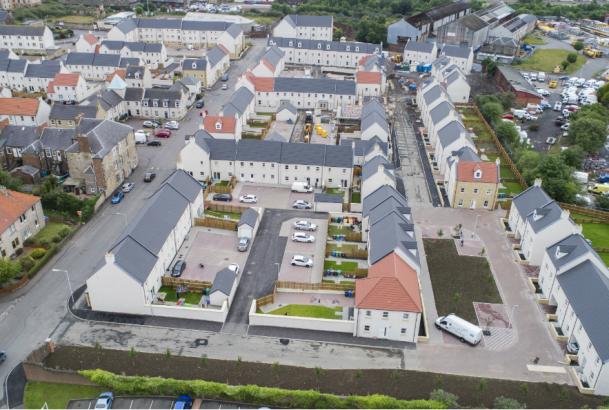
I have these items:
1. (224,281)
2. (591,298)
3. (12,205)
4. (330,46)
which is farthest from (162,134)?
(591,298)

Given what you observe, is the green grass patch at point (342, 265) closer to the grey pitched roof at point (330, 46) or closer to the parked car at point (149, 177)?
the parked car at point (149, 177)

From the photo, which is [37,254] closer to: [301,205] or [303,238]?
[303,238]

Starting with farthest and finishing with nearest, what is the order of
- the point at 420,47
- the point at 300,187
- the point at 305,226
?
the point at 420,47 → the point at 300,187 → the point at 305,226

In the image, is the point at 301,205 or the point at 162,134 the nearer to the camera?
the point at 301,205

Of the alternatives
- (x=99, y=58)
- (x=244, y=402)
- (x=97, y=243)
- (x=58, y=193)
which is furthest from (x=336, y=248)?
(x=99, y=58)

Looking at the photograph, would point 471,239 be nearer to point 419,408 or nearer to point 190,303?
point 419,408

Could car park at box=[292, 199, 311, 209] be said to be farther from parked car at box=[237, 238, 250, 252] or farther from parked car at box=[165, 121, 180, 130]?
parked car at box=[165, 121, 180, 130]

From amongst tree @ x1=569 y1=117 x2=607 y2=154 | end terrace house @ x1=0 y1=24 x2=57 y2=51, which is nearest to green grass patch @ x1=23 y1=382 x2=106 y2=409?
tree @ x1=569 y1=117 x2=607 y2=154

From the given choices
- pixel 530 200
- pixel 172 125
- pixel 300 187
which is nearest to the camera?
pixel 530 200
